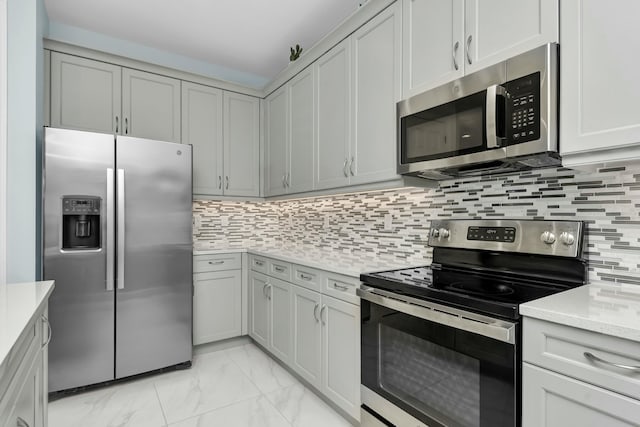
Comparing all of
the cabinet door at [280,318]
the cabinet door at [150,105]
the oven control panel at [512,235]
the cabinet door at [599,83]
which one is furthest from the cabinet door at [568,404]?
the cabinet door at [150,105]

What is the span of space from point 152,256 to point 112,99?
1.35 meters

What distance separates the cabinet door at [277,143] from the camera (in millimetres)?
3016

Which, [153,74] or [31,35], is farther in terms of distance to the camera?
[153,74]

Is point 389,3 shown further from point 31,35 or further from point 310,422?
point 310,422

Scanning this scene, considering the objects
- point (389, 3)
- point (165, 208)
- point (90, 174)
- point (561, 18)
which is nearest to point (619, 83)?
point (561, 18)

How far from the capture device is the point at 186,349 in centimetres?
260

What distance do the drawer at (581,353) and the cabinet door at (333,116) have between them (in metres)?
1.43

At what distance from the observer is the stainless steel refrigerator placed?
2.15 meters

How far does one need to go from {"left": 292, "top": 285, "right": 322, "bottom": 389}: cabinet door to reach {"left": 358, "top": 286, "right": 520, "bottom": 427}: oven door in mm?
461

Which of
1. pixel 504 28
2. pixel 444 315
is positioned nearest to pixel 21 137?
pixel 444 315

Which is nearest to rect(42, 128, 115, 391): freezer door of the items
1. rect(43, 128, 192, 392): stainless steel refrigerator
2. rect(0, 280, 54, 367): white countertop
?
rect(43, 128, 192, 392): stainless steel refrigerator

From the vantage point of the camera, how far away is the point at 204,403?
2137mm

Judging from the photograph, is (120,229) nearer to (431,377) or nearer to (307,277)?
(307,277)

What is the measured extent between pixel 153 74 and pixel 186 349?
229 cm
